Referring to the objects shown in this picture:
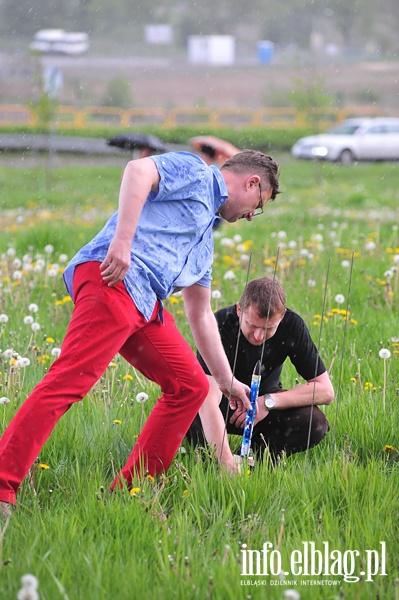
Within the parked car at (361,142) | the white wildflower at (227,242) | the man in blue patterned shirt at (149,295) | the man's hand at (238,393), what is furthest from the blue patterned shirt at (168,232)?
the parked car at (361,142)

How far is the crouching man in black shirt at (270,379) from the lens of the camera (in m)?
3.82

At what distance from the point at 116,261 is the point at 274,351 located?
1.11m

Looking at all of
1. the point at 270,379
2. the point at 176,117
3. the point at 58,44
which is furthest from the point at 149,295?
the point at 58,44

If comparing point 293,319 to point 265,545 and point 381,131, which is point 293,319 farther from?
point 381,131

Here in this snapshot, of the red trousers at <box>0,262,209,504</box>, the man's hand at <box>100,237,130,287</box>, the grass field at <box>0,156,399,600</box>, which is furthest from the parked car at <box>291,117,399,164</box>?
the man's hand at <box>100,237,130,287</box>

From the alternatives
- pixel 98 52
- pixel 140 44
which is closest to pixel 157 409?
pixel 98 52

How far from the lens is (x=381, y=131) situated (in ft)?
105

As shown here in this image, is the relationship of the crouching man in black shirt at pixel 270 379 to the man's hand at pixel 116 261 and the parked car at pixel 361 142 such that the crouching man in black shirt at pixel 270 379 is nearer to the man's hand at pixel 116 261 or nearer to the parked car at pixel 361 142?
the man's hand at pixel 116 261

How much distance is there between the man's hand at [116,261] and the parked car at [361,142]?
89.8ft

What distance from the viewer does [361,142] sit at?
103 feet

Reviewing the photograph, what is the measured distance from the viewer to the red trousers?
315 centimetres

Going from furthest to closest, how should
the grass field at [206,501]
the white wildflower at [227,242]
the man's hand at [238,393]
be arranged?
the white wildflower at [227,242], the man's hand at [238,393], the grass field at [206,501]

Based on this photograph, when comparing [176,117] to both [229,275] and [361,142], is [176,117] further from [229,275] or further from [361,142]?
[229,275]

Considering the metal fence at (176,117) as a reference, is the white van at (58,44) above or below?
above
